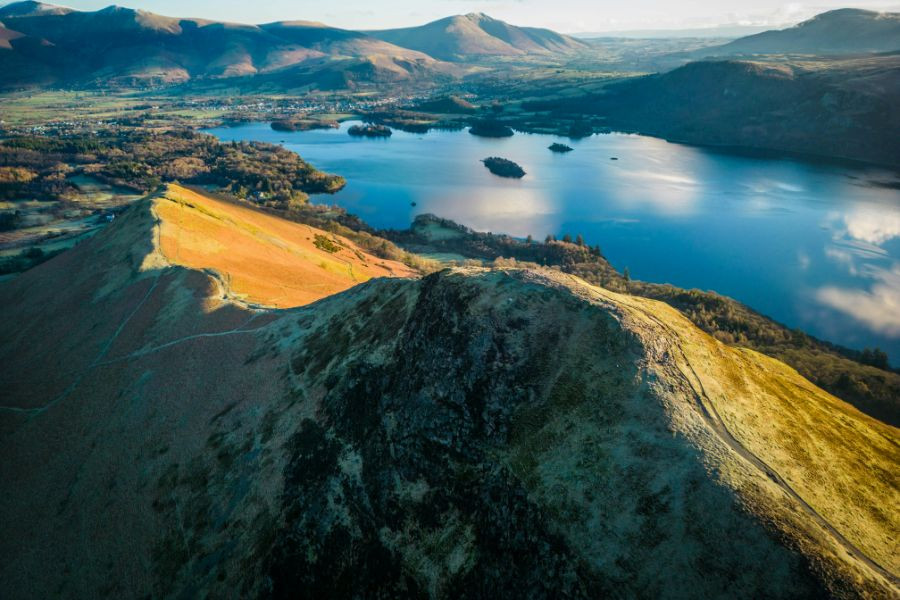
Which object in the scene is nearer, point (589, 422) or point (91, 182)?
point (589, 422)

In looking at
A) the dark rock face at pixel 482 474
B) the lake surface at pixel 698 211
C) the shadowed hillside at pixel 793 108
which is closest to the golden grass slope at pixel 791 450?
the dark rock face at pixel 482 474

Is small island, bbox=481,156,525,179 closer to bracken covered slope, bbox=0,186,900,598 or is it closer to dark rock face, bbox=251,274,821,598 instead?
bracken covered slope, bbox=0,186,900,598

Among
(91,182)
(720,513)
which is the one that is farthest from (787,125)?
(91,182)

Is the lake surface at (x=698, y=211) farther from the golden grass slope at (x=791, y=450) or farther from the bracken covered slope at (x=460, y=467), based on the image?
the bracken covered slope at (x=460, y=467)

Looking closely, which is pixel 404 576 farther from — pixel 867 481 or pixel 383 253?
pixel 383 253

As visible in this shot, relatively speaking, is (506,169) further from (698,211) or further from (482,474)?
(482,474)

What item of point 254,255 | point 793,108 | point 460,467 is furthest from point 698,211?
point 460,467
